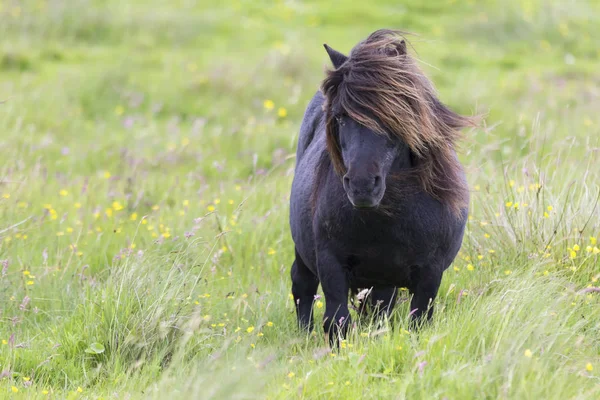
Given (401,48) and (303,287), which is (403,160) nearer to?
(401,48)

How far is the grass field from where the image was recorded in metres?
3.86

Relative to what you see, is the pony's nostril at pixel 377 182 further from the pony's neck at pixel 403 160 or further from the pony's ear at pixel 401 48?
the pony's ear at pixel 401 48

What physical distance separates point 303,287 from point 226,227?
135 centimetres

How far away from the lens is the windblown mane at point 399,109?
13.3 ft

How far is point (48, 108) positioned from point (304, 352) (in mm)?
7351

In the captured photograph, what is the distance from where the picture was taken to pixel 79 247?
6.22 meters

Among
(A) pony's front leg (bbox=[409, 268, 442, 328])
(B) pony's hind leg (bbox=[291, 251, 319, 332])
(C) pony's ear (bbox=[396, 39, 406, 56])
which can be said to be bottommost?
(B) pony's hind leg (bbox=[291, 251, 319, 332])

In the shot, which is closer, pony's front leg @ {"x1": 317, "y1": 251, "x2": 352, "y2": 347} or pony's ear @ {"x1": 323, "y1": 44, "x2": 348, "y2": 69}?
pony's ear @ {"x1": 323, "y1": 44, "x2": 348, "y2": 69}

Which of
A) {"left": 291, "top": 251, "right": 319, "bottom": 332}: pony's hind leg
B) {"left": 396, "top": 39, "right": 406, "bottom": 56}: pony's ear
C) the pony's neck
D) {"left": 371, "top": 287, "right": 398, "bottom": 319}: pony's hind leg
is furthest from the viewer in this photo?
{"left": 291, "top": 251, "right": 319, "bottom": 332}: pony's hind leg

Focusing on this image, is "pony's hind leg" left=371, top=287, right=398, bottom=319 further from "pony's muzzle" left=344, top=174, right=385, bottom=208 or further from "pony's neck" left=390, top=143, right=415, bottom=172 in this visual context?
"pony's muzzle" left=344, top=174, right=385, bottom=208

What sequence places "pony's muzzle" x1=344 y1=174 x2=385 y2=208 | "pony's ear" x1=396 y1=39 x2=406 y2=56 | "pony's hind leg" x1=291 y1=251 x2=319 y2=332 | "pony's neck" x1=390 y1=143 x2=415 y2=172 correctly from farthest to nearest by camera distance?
1. "pony's hind leg" x1=291 y1=251 x2=319 y2=332
2. "pony's ear" x1=396 y1=39 x2=406 y2=56
3. "pony's neck" x1=390 y1=143 x2=415 y2=172
4. "pony's muzzle" x1=344 y1=174 x2=385 y2=208

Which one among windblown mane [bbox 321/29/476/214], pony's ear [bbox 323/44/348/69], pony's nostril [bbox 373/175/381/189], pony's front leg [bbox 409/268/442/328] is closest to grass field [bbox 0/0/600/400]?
pony's front leg [bbox 409/268/442/328]

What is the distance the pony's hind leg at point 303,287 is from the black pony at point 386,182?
62 cm

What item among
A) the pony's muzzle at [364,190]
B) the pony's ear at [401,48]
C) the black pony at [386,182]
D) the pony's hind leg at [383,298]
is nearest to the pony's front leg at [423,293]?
the black pony at [386,182]
